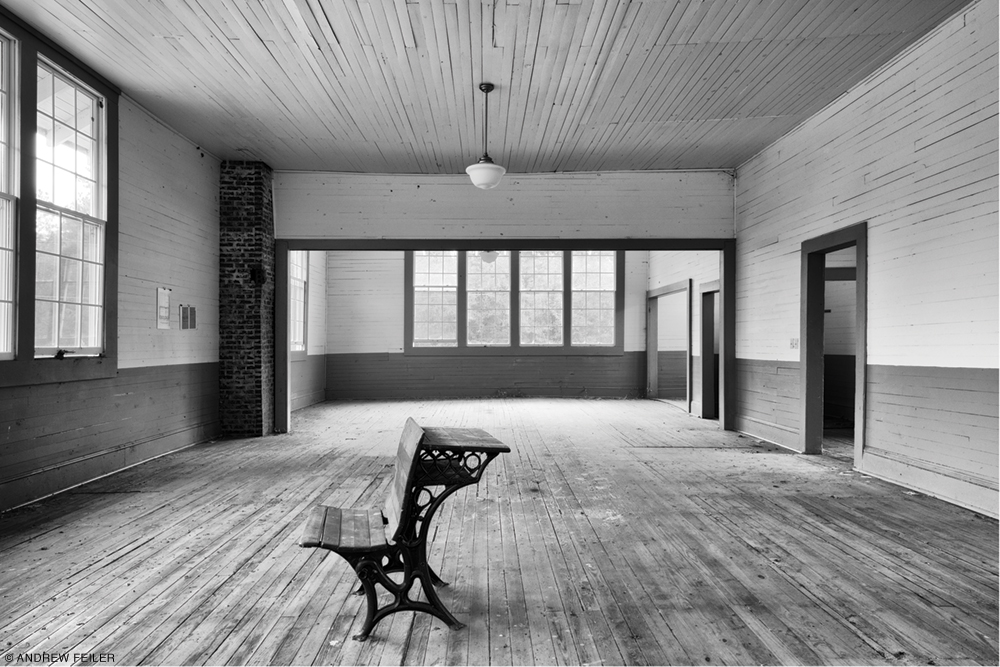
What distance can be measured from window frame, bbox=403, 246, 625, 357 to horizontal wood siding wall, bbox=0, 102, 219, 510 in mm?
5347

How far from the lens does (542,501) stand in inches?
187

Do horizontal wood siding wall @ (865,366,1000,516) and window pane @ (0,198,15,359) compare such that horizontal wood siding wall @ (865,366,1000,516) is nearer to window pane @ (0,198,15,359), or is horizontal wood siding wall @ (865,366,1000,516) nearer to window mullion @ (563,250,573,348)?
window pane @ (0,198,15,359)

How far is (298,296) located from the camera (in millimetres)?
10914

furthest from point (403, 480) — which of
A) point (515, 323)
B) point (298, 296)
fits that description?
point (515, 323)

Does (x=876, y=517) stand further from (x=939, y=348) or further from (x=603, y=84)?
(x=603, y=84)

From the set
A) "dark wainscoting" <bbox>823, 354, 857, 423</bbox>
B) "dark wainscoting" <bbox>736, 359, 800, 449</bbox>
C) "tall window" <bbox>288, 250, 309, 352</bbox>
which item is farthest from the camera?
"tall window" <bbox>288, 250, 309, 352</bbox>

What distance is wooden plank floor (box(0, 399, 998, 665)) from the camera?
2486 millimetres

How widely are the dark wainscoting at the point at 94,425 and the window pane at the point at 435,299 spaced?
19.1 ft

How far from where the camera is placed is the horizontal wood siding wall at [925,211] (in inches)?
172

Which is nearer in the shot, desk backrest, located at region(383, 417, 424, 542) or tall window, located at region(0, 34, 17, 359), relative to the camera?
desk backrest, located at region(383, 417, 424, 542)

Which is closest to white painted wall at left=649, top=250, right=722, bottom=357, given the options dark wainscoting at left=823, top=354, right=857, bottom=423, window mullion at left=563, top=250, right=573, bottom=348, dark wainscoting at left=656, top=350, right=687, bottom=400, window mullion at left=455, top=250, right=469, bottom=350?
dark wainscoting at left=656, top=350, right=687, bottom=400

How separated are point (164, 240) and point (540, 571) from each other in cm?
560

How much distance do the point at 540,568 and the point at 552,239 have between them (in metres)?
5.83

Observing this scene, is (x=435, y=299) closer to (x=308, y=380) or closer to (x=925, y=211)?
(x=308, y=380)
